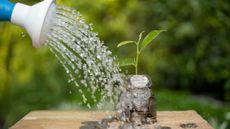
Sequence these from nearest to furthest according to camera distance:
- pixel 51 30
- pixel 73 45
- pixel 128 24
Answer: pixel 51 30 < pixel 73 45 < pixel 128 24

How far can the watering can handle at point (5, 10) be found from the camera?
1.55m

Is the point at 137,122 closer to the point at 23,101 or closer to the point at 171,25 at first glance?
the point at 23,101

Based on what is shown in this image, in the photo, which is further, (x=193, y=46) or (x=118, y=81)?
(x=193, y=46)

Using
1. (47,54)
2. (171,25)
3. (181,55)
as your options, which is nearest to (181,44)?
(181,55)

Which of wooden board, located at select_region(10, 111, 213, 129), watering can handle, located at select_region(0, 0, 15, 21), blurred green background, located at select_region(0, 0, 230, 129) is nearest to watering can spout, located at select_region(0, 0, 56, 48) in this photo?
watering can handle, located at select_region(0, 0, 15, 21)

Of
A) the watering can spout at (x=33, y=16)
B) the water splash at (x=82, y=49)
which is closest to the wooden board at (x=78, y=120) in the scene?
the water splash at (x=82, y=49)

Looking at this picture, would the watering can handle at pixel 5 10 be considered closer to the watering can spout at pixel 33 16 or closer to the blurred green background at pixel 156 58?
the watering can spout at pixel 33 16

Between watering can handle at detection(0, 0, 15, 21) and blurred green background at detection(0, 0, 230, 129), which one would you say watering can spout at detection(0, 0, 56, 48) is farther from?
blurred green background at detection(0, 0, 230, 129)

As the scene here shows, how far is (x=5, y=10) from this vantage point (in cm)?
155

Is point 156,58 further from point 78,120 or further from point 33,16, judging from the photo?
point 33,16

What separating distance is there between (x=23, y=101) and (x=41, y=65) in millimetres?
338

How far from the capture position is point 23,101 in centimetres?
411

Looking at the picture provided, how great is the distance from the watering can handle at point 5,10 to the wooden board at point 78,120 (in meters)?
0.42

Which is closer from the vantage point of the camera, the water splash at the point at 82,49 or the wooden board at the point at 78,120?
the water splash at the point at 82,49
